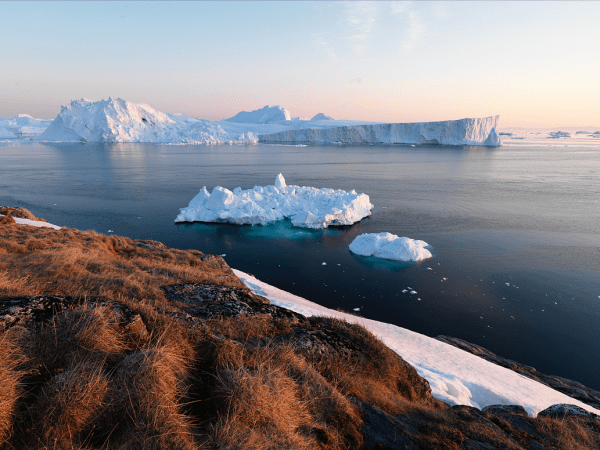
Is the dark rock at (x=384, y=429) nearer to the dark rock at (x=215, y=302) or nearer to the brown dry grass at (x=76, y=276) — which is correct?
the dark rock at (x=215, y=302)

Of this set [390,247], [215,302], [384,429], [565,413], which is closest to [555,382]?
[565,413]

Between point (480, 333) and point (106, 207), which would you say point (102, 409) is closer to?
point (480, 333)

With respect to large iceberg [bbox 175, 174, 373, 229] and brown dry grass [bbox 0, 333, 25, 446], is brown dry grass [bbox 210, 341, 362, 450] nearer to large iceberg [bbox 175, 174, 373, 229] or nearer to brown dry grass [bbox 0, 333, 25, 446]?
brown dry grass [bbox 0, 333, 25, 446]

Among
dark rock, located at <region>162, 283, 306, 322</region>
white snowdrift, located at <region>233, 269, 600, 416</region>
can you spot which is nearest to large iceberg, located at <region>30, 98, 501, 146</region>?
white snowdrift, located at <region>233, 269, 600, 416</region>

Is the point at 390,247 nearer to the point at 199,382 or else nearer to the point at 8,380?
the point at 199,382

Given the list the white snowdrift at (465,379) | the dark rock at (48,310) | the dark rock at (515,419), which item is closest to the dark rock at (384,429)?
the dark rock at (515,419)

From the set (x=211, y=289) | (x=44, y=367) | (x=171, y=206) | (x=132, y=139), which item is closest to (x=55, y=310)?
(x=44, y=367)
